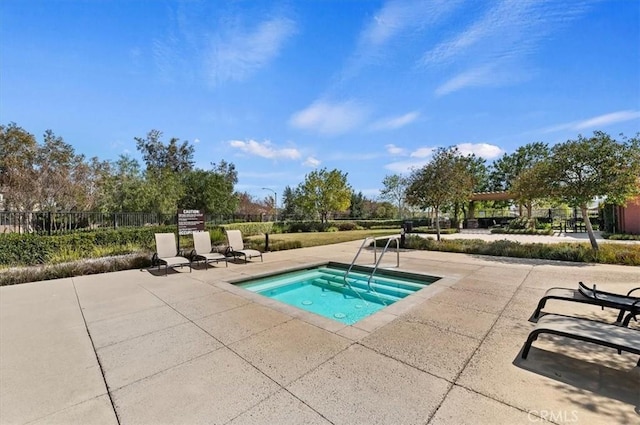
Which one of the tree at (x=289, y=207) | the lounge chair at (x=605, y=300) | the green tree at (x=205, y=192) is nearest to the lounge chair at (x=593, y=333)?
the lounge chair at (x=605, y=300)

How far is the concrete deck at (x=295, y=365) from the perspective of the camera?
210cm

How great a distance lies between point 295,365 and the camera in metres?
2.76

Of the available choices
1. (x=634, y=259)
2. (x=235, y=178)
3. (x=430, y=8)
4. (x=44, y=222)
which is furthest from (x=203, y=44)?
(x=235, y=178)

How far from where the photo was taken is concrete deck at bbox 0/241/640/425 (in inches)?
82.6

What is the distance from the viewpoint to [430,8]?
678 cm

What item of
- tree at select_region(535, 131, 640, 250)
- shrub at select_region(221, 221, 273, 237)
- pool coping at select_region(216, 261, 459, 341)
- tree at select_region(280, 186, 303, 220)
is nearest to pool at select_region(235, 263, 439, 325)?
pool coping at select_region(216, 261, 459, 341)

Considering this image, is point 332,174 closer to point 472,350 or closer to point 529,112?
point 529,112

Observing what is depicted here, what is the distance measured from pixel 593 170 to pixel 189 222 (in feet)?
43.6

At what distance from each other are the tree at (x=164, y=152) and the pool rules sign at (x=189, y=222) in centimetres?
2660

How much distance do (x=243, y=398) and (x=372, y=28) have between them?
8.87 m

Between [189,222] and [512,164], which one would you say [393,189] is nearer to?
[512,164]

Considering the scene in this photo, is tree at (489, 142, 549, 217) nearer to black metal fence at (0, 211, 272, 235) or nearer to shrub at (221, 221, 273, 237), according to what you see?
shrub at (221, 221, 273, 237)

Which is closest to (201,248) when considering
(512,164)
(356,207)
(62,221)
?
(62,221)

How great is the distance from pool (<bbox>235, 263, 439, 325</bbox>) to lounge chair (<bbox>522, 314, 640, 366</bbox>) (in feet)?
9.51
